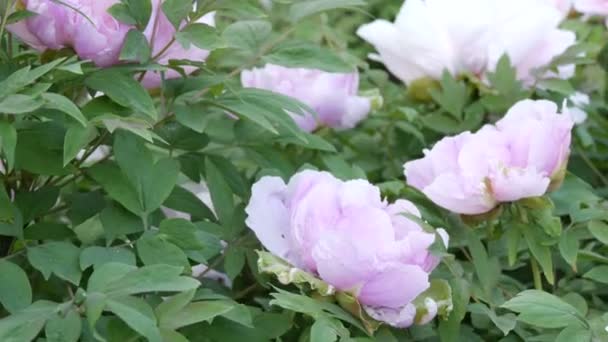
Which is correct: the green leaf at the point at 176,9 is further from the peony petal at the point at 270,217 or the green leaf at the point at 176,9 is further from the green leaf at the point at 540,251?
the green leaf at the point at 540,251

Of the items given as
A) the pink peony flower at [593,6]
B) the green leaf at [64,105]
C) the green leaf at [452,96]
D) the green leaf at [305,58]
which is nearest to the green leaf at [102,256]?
the green leaf at [64,105]

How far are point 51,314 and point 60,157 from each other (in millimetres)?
171

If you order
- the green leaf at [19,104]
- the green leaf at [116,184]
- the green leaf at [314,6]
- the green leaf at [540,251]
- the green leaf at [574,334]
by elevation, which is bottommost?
the green leaf at [540,251]

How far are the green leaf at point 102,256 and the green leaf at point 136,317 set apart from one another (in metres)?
0.09

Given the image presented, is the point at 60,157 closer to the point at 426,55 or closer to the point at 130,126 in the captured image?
the point at 130,126

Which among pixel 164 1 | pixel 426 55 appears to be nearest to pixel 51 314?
pixel 164 1

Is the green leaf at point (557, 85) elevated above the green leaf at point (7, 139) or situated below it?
below

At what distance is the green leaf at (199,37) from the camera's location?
0.84 m

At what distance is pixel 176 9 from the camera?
0.84m

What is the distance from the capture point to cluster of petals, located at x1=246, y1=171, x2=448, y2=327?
0.81 m

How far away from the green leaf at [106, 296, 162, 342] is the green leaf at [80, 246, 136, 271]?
0.29ft

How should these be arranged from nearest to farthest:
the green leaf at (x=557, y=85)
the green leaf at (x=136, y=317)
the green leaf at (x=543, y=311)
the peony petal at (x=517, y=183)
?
the green leaf at (x=136, y=317)
the green leaf at (x=543, y=311)
the peony petal at (x=517, y=183)
the green leaf at (x=557, y=85)

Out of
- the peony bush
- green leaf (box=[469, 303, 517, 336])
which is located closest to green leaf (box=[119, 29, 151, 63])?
the peony bush

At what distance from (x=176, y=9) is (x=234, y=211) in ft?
0.60
